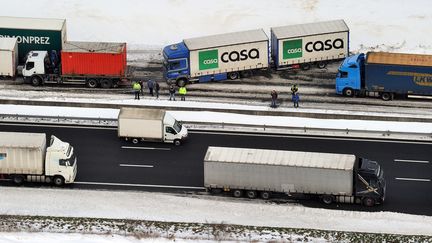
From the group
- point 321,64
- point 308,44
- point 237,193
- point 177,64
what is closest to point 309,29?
point 308,44

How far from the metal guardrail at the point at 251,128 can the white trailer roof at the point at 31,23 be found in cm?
998

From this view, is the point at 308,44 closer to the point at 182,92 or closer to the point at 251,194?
the point at 182,92

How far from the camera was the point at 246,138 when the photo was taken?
7075 centimetres

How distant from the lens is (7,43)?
78688mm

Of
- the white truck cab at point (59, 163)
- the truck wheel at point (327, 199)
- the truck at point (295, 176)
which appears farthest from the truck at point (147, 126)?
the truck wheel at point (327, 199)

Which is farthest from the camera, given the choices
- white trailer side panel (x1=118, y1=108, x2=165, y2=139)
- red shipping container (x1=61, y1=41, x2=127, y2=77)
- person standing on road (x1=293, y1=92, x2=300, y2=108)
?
red shipping container (x1=61, y1=41, x2=127, y2=77)

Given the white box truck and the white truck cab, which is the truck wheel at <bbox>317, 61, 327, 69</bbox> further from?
the white truck cab

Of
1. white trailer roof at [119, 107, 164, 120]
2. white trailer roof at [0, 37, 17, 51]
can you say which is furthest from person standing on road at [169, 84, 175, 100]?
white trailer roof at [0, 37, 17, 51]

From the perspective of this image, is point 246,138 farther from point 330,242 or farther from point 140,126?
point 330,242

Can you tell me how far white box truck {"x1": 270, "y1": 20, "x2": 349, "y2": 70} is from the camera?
8012 centimetres

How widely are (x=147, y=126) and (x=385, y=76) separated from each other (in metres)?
18.4

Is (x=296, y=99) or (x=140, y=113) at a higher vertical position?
(x=296, y=99)

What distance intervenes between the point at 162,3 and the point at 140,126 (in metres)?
25.3

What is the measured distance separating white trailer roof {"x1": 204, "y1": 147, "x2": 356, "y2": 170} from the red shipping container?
1690 cm
